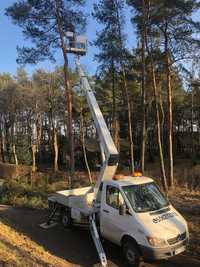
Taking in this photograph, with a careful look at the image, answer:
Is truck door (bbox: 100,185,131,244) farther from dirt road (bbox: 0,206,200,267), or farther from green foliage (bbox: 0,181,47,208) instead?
→ green foliage (bbox: 0,181,47,208)

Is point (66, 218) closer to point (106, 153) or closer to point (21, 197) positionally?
point (106, 153)

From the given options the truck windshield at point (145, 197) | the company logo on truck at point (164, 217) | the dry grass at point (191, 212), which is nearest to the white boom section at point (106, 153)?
the truck windshield at point (145, 197)

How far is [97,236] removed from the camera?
8.80 metres

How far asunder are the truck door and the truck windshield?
10.1 inches

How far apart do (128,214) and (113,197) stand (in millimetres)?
787

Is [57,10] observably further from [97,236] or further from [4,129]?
[4,129]

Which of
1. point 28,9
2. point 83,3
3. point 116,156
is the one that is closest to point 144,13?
point 83,3

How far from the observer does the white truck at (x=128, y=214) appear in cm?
761

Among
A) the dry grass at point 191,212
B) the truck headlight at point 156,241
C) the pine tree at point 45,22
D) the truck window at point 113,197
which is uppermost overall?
the pine tree at point 45,22

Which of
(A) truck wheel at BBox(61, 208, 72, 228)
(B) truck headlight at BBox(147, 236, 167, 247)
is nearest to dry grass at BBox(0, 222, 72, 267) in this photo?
(A) truck wheel at BBox(61, 208, 72, 228)

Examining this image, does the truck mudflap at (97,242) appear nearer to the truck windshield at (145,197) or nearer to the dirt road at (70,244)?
the dirt road at (70,244)

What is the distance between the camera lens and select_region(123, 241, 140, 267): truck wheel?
25.7 ft

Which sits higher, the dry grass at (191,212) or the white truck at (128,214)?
the white truck at (128,214)

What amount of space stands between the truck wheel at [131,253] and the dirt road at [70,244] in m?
0.31
